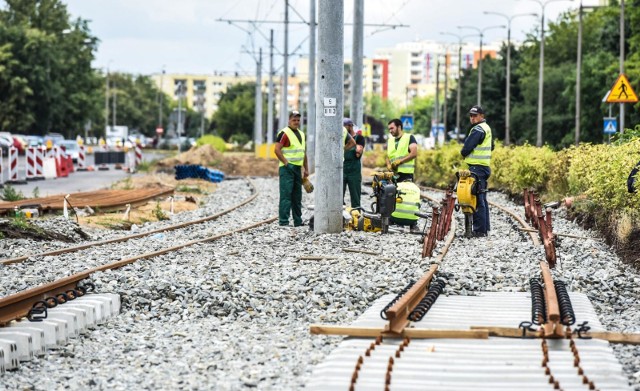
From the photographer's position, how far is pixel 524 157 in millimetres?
30125

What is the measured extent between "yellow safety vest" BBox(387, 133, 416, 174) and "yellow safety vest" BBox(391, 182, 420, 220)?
0.66 metres

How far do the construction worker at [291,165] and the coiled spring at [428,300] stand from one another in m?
7.96

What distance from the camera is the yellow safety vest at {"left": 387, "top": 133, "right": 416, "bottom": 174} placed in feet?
62.7

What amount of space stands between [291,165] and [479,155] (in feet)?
11.2

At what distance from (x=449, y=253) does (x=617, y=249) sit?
2.45m

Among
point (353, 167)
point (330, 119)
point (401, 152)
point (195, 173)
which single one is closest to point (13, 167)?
point (195, 173)

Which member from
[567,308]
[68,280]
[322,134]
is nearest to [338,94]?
[322,134]

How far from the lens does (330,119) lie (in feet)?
60.2

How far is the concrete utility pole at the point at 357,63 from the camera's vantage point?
104 feet

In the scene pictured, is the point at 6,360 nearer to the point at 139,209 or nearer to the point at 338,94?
the point at 338,94

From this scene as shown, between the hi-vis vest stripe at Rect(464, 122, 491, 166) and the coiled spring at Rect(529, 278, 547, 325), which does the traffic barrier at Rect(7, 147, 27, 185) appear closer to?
the hi-vis vest stripe at Rect(464, 122, 491, 166)

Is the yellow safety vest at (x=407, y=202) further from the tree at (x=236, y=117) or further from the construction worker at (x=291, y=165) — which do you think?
the tree at (x=236, y=117)

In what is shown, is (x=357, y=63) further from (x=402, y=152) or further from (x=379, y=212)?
(x=379, y=212)

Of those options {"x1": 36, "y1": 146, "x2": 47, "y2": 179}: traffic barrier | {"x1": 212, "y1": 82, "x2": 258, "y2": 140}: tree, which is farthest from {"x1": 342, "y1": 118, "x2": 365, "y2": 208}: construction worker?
{"x1": 212, "y1": 82, "x2": 258, "y2": 140}: tree
